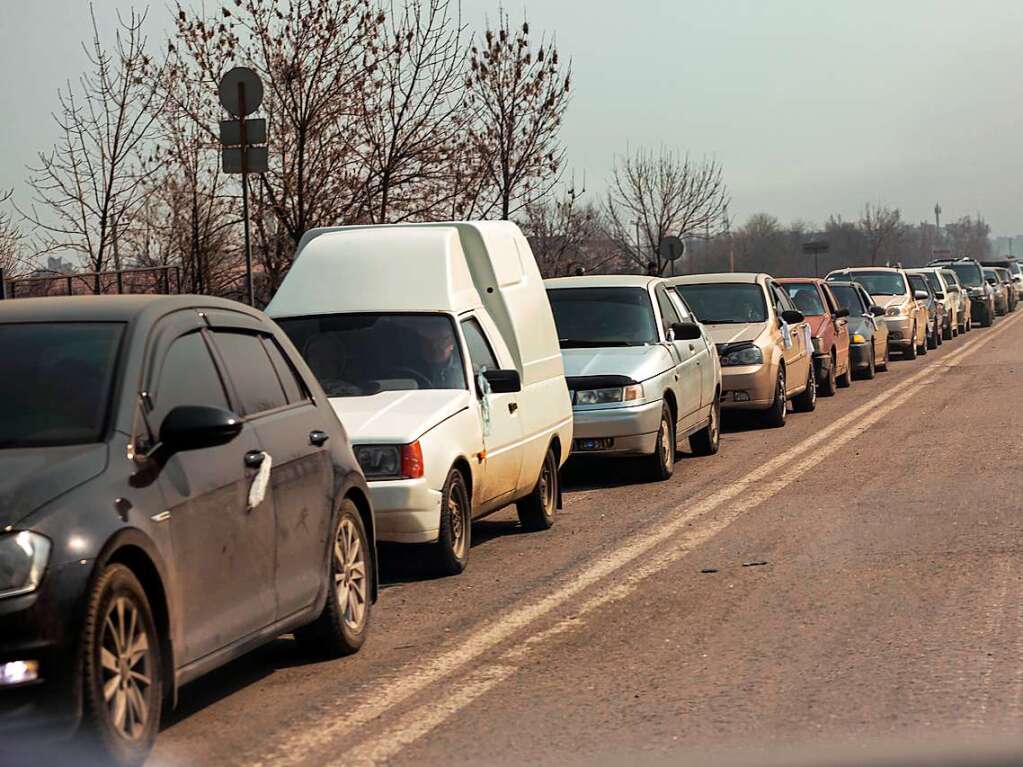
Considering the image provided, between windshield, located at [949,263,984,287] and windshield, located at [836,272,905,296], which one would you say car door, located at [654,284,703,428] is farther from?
windshield, located at [949,263,984,287]

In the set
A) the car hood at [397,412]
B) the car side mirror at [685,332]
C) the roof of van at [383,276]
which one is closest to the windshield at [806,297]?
the car side mirror at [685,332]

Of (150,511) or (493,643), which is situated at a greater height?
(150,511)

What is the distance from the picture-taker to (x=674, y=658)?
7008 millimetres

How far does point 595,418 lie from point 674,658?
7037 millimetres

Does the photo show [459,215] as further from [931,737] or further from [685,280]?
[931,737]

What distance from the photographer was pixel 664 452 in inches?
563

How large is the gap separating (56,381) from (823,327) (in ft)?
63.0

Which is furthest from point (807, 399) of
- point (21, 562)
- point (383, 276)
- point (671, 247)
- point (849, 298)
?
point (21, 562)

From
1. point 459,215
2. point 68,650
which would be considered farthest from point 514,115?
point 68,650

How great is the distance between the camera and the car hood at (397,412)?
9.25 metres

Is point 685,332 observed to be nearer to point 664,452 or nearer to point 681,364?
point 681,364

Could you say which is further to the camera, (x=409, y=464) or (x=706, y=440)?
(x=706, y=440)

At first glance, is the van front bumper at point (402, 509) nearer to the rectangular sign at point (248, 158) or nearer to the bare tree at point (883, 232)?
the rectangular sign at point (248, 158)

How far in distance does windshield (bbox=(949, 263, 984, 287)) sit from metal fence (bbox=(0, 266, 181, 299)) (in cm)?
3669
